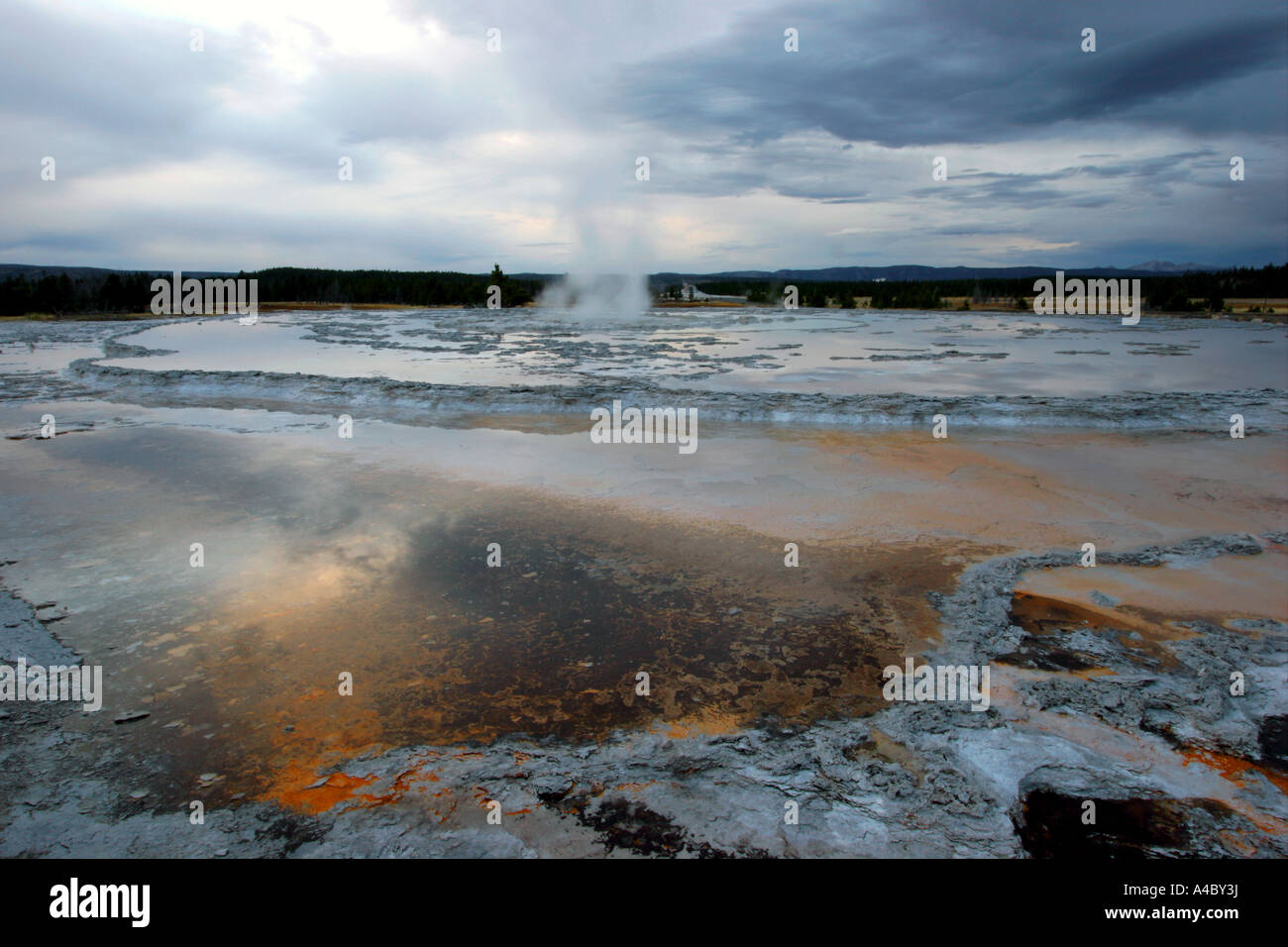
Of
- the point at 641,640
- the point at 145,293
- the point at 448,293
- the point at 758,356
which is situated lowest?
the point at 641,640

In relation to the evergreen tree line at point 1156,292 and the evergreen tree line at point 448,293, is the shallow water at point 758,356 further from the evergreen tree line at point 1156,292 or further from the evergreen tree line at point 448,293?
the evergreen tree line at point 1156,292

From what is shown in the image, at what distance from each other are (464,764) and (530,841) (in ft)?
1.75

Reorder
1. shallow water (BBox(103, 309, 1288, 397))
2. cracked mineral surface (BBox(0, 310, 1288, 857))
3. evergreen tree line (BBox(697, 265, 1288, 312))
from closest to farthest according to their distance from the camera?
cracked mineral surface (BBox(0, 310, 1288, 857)) < shallow water (BBox(103, 309, 1288, 397)) < evergreen tree line (BBox(697, 265, 1288, 312))

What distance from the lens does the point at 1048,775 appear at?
2.75m

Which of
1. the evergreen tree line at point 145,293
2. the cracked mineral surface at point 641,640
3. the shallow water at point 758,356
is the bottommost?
the cracked mineral surface at point 641,640

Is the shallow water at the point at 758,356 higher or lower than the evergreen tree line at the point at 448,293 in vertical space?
lower

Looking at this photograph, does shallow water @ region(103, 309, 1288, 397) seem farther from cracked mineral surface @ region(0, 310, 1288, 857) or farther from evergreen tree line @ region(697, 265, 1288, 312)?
evergreen tree line @ region(697, 265, 1288, 312)

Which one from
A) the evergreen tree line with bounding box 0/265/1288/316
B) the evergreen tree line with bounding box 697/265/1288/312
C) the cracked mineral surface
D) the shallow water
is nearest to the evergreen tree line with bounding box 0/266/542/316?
the evergreen tree line with bounding box 0/265/1288/316

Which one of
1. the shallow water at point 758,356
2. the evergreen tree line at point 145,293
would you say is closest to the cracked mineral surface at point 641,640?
the shallow water at point 758,356

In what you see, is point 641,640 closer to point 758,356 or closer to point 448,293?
point 758,356

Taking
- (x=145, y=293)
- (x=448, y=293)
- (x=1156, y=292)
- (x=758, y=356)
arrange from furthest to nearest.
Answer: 1. (x=448, y=293)
2. (x=1156, y=292)
3. (x=145, y=293)
4. (x=758, y=356)

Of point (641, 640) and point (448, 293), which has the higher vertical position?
point (448, 293)

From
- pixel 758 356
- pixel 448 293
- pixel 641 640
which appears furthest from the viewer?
pixel 448 293

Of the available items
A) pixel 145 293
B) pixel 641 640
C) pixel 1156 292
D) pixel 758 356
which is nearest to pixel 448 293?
pixel 145 293
